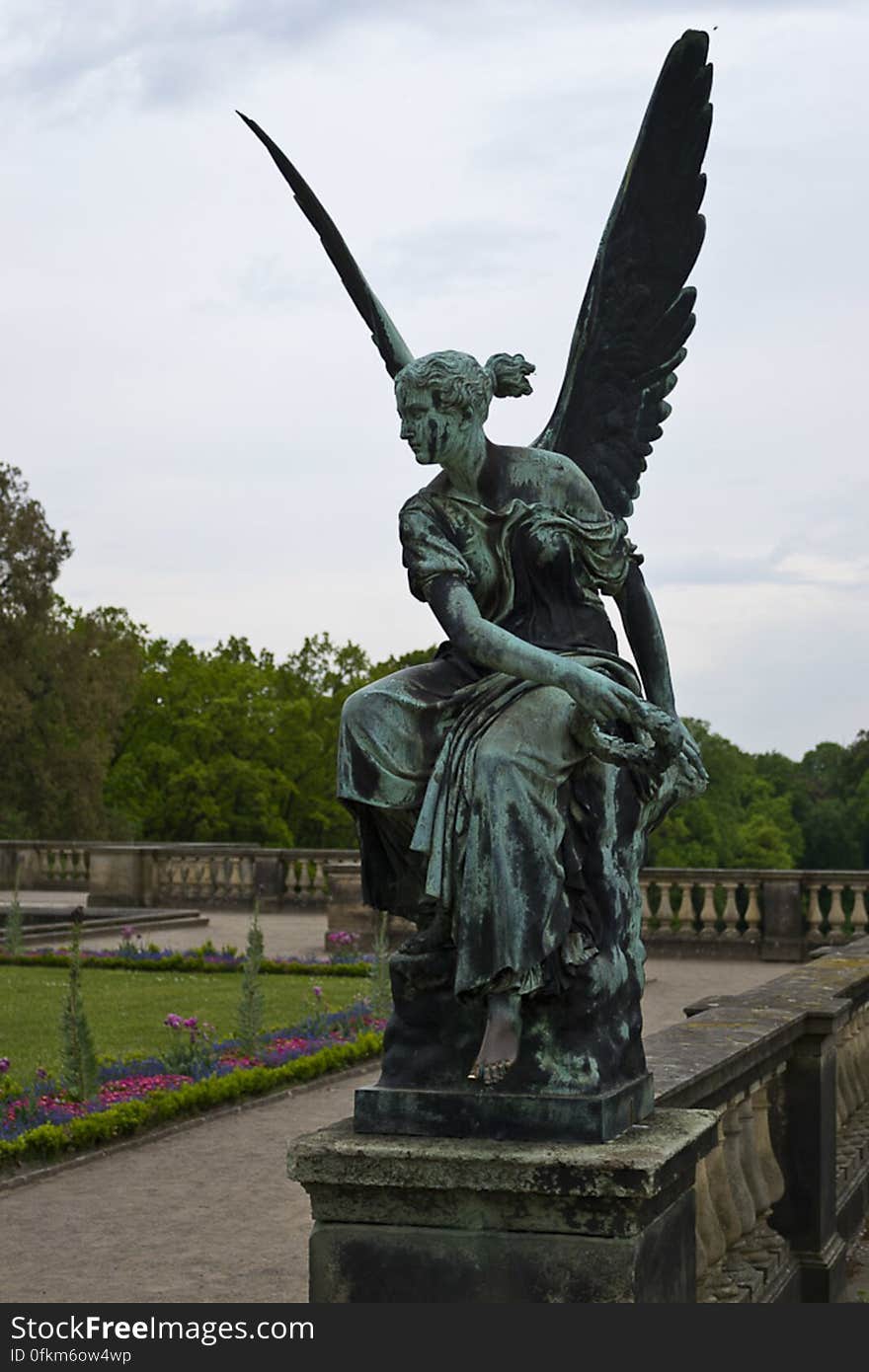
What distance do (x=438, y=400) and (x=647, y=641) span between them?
0.86 m

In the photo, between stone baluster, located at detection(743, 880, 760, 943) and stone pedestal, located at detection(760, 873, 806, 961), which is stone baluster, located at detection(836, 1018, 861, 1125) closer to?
stone pedestal, located at detection(760, 873, 806, 961)

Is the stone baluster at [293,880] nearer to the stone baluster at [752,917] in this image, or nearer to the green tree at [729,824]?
the stone baluster at [752,917]

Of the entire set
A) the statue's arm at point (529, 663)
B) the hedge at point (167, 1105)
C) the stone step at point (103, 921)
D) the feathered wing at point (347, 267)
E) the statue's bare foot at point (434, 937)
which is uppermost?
the feathered wing at point (347, 267)

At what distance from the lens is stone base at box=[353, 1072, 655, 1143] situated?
3523 millimetres

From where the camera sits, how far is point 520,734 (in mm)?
3602

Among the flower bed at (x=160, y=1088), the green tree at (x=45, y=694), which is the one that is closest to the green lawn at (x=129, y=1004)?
the flower bed at (x=160, y=1088)

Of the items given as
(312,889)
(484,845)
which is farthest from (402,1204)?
(312,889)

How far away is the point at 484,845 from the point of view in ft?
11.6

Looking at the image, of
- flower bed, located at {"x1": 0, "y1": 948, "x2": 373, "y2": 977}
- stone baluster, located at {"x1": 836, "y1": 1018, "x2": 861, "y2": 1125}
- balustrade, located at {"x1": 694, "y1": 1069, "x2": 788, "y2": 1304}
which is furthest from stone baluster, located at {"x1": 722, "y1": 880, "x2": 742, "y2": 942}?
balustrade, located at {"x1": 694, "y1": 1069, "x2": 788, "y2": 1304}

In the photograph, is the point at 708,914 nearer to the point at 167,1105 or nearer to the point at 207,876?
the point at 207,876

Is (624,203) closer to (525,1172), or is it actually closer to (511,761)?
(511,761)

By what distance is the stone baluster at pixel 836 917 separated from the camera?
19953 millimetres

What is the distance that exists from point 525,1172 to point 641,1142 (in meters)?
0.32

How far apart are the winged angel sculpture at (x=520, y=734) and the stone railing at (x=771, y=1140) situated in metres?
0.84
